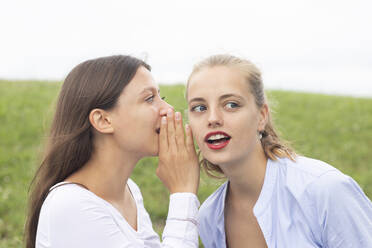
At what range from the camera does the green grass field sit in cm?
701

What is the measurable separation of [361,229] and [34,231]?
2.42 metres

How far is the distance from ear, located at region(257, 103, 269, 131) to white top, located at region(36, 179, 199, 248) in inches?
30.4

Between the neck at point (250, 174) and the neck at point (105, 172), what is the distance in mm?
812

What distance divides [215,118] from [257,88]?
48cm

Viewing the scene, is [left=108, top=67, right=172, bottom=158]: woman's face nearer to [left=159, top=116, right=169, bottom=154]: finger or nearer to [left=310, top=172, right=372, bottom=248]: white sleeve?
[left=159, top=116, right=169, bottom=154]: finger

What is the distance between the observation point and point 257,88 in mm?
3531

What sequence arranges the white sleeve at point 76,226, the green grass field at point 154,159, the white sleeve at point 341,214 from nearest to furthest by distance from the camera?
the white sleeve at point 76,226 < the white sleeve at point 341,214 < the green grass field at point 154,159

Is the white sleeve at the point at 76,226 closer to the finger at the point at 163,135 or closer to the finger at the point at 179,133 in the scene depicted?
the finger at the point at 163,135

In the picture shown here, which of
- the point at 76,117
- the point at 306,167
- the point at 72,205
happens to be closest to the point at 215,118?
the point at 306,167

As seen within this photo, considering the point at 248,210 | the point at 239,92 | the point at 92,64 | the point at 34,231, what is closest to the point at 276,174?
the point at 248,210

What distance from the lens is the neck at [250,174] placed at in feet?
11.6

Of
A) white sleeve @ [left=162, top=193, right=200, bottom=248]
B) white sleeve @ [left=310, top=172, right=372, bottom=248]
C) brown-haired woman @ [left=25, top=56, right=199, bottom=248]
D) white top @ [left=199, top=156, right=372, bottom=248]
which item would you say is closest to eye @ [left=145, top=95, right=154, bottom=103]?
brown-haired woman @ [left=25, top=56, right=199, bottom=248]

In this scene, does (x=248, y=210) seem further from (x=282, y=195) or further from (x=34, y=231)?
(x=34, y=231)

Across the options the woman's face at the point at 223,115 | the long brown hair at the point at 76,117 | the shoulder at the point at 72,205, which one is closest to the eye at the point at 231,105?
the woman's face at the point at 223,115
